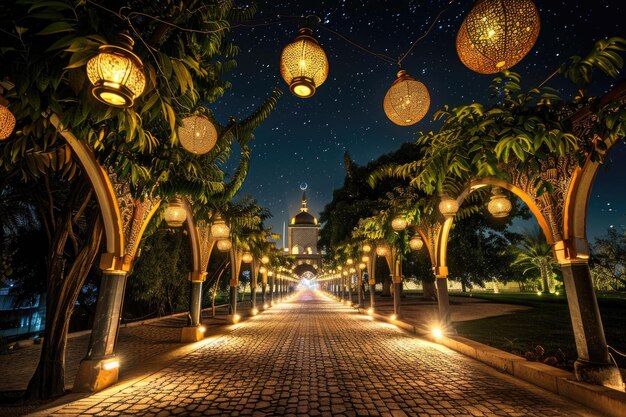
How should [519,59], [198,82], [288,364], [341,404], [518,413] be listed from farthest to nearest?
[288,364], [341,404], [518,413], [198,82], [519,59]

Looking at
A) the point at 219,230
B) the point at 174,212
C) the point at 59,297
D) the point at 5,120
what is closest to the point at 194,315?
the point at 219,230

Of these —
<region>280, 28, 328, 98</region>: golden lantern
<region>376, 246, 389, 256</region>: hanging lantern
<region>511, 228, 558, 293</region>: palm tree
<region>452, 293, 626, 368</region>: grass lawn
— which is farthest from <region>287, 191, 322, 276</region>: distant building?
<region>280, 28, 328, 98</region>: golden lantern

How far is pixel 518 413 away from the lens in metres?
4.15

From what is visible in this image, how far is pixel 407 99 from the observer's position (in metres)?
4.44

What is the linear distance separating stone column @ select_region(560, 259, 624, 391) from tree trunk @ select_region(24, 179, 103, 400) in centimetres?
833

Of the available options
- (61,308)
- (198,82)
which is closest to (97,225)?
(61,308)

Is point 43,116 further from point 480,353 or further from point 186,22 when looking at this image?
point 480,353

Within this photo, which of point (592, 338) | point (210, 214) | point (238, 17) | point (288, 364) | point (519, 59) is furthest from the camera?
point (210, 214)

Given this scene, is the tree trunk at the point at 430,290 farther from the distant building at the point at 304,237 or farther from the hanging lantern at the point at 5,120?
the distant building at the point at 304,237

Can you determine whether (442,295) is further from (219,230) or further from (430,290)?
(430,290)

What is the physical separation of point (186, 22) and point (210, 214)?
7571 millimetres

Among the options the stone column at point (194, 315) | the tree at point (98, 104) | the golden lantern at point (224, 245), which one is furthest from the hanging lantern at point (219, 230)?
the tree at point (98, 104)

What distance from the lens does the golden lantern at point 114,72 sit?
239cm

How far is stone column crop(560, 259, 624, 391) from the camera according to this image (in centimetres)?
469
